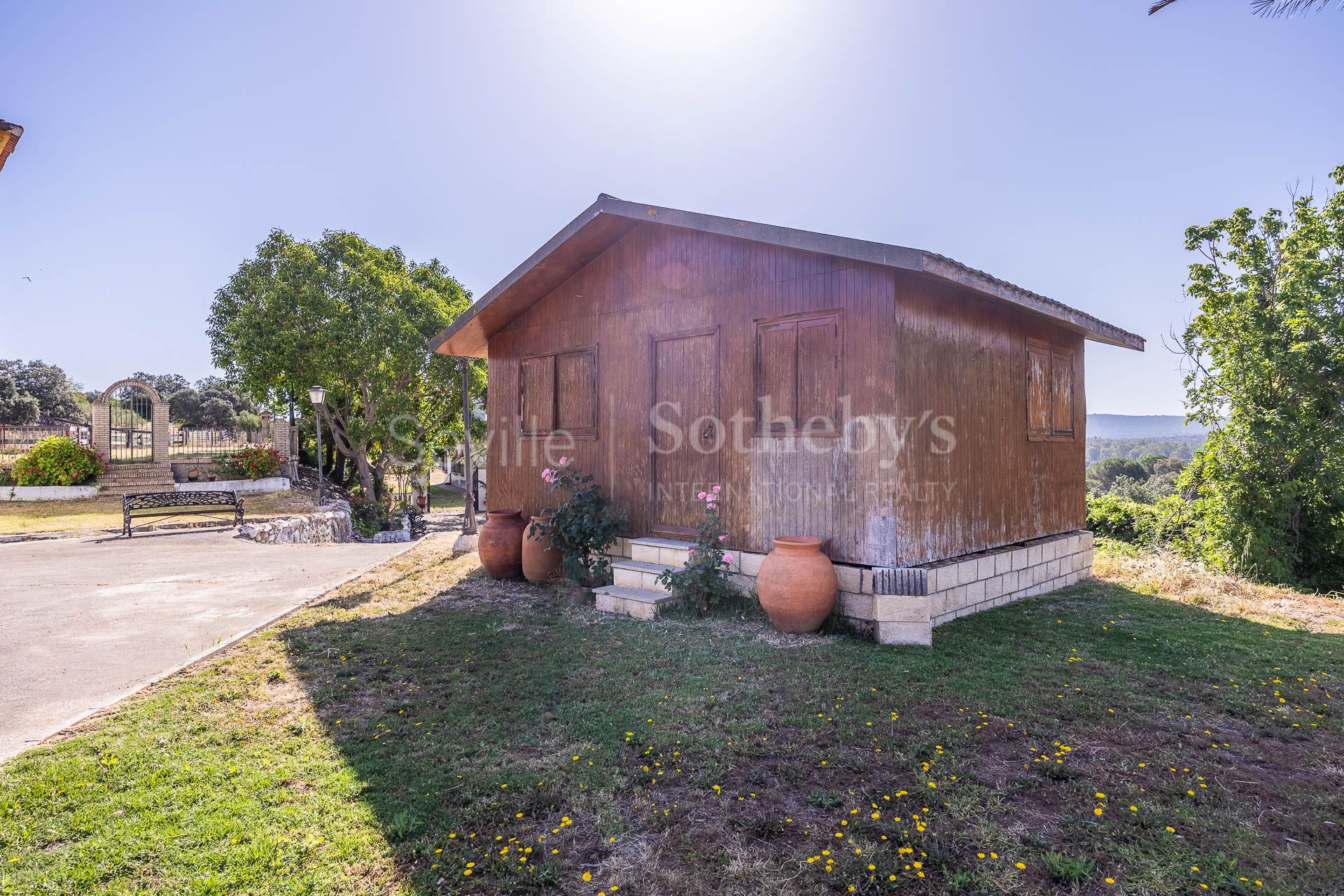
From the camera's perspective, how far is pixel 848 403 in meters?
5.69

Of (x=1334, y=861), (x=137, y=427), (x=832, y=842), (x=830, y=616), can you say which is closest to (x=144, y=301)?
(x=137, y=427)

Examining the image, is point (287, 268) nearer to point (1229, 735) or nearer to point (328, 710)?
point (328, 710)

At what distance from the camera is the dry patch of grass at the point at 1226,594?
6742 millimetres

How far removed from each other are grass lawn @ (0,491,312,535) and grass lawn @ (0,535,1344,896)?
12.2 meters

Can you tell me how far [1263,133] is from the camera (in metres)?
8.22

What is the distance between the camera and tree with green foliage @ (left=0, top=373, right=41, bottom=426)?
3131 cm

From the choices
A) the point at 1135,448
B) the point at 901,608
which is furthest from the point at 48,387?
the point at 1135,448

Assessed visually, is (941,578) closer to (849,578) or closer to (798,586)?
(849,578)

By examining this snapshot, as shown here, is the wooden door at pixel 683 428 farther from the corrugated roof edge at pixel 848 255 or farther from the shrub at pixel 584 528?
the corrugated roof edge at pixel 848 255

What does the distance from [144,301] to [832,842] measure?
30940mm

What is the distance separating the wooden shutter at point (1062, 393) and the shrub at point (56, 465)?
23.7 meters

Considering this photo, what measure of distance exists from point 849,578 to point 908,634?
2.18 feet

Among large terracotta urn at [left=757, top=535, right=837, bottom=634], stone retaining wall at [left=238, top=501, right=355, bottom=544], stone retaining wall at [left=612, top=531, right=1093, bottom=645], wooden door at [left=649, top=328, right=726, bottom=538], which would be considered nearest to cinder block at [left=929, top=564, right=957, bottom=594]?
stone retaining wall at [left=612, top=531, right=1093, bottom=645]

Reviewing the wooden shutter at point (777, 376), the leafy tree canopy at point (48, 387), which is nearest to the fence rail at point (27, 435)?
the leafy tree canopy at point (48, 387)
